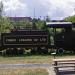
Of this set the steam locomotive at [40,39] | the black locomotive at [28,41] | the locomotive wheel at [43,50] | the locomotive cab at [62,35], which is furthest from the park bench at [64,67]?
the black locomotive at [28,41]

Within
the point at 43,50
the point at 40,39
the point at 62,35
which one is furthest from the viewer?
→ the point at 40,39

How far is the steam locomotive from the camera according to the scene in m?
34.2

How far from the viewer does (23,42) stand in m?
34.9

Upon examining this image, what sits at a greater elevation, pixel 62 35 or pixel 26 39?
pixel 62 35

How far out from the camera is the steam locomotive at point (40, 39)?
34219 millimetres

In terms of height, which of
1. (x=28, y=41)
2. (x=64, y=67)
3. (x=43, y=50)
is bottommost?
(x=43, y=50)

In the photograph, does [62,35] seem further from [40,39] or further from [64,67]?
[64,67]

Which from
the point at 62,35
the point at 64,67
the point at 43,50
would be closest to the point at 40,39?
the point at 43,50

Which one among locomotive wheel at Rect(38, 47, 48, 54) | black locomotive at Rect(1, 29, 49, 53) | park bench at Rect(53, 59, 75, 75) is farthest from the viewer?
black locomotive at Rect(1, 29, 49, 53)

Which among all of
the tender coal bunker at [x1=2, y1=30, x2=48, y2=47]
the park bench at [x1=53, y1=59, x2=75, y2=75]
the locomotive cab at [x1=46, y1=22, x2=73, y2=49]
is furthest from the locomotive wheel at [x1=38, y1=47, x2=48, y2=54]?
the park bench at [x1=53, y1=59, x2=75, y2=75]

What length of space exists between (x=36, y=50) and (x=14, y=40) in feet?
7.36

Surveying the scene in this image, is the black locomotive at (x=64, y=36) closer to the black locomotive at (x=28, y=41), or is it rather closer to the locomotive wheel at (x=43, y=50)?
the black locomotive at (x=28, y=41)

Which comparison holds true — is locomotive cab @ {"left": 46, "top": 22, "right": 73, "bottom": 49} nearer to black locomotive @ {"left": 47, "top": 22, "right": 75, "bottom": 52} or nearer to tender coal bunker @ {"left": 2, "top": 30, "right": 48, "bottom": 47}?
black locomotive @ {"left": 47, "top": 22, "right": 75, "bottom": 52}

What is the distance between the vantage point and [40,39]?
3491cm
